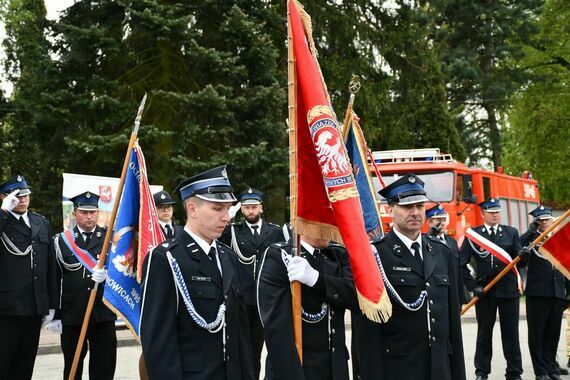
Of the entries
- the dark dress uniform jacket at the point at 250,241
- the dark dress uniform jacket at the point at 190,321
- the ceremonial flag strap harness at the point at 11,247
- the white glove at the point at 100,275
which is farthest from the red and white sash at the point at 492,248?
the dark dress uniform jacket at the point at 190,321

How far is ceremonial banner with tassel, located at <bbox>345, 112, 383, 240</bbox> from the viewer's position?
314 inches

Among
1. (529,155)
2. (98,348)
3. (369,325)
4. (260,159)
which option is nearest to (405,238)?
(369,325)

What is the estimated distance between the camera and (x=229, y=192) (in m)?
5.54

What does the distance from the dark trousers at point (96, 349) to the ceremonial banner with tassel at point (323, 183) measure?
14.3 feet

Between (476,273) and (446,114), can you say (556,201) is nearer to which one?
(446,114)

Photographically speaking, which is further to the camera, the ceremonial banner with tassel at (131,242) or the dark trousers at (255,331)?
the dark trousers at (255,331)

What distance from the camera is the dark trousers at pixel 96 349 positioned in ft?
30.9

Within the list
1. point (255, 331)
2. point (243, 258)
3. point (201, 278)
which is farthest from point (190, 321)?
point (243, 258)

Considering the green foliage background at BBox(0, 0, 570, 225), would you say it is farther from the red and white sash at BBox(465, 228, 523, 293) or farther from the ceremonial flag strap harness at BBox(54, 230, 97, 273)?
the ceremonial flag strap harness at BBox(54, 230, 97, 273)

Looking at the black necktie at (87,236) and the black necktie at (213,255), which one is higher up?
the black necktie at (87,236)

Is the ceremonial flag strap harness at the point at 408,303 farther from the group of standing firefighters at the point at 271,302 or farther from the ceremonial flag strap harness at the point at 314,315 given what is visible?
the ceremonial flag strap harness at the point at 314,315

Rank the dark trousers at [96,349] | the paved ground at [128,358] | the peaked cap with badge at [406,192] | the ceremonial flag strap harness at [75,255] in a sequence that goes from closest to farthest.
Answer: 1. the peaked cap with badge at [406,192]
2. the dark trousers at [96,349]
3. the ceremonial flag strap harness at [75,255]
4. the paved ground at [128,358]

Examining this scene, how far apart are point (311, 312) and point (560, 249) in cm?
457

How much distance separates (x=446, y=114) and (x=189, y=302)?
2882cm
